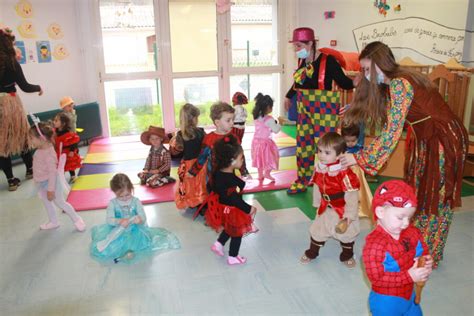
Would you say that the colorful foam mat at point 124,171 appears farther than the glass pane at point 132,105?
No

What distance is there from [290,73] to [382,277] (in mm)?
6873

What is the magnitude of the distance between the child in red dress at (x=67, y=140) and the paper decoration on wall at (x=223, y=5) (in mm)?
3737

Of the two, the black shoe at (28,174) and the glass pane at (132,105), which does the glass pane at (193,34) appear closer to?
the glass pane at (132,105)

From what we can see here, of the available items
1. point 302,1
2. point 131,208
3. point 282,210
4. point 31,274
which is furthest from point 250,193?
point 302,1

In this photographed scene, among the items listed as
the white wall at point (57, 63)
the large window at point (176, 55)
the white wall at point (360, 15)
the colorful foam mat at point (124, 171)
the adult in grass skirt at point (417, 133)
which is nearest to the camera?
the adult in grass skirt at point (417, 133)

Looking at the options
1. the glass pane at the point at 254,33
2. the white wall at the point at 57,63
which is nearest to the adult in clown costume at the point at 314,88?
the glass pane at the point at 254,33

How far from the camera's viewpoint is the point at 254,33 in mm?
7984

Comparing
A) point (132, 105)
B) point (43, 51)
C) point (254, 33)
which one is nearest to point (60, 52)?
point (43, 51)

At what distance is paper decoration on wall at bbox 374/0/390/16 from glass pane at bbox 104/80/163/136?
392 centimetres

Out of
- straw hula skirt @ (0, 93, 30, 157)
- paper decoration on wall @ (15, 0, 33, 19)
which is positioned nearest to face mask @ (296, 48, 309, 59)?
straw hula skirt @ (0, 93, 30, 157)

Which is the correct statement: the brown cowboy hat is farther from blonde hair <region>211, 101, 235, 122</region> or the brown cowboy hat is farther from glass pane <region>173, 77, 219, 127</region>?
glass pane <region>173, 77, 219, 127</region>

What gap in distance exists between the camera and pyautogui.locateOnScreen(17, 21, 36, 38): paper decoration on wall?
20.6 feet

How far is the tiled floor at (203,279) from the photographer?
270 cm

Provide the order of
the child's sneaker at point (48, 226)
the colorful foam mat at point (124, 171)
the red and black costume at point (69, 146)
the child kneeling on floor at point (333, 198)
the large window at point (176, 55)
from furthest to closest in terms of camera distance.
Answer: the large window at point (176, 55) → the red and black costume at point (69, 146) → the colorful foam mat at point (124, 171) → the child's sneaker at point (48, 226) → the child kneeling on floor at point (333, 198)
